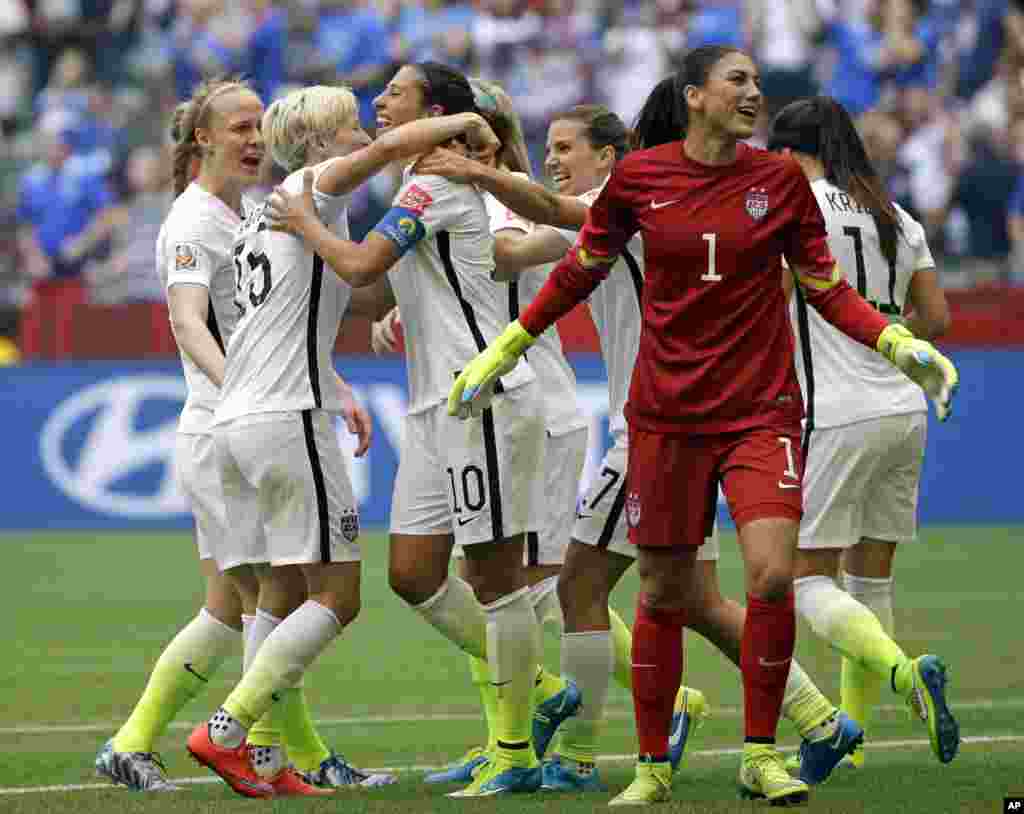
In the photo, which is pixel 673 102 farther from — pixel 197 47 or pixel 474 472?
pixel 197 47

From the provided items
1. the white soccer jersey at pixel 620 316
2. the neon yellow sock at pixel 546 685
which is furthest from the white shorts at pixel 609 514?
the neon yellow sock at pixel 546 685

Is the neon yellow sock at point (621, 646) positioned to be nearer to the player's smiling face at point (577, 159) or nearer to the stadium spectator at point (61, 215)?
the player's smiling face at point (577, 159)

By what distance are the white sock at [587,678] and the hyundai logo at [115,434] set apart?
918 centimetres

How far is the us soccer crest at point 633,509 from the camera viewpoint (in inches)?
250

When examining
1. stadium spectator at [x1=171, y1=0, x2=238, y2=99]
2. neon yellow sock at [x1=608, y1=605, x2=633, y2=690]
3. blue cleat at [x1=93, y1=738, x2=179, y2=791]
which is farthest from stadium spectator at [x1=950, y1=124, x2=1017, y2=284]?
blue cleat at [x1=93, y1=738, x2=179, y2=791]

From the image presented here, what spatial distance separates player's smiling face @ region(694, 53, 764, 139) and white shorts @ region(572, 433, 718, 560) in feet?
4.18

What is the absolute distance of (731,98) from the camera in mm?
6246

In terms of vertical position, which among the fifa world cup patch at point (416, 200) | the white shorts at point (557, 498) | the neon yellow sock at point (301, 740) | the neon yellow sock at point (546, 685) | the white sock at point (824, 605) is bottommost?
the neon yellow sock at point (301, 740)

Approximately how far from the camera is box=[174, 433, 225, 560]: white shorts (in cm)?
734

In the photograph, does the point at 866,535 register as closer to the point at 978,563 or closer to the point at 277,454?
the point at 277,454

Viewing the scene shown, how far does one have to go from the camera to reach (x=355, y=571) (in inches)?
271

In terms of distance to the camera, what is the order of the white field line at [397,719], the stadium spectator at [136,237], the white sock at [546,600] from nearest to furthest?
the white sock at [546,600]
the white field line at [397,719]
the stadium spectator at [136,237]

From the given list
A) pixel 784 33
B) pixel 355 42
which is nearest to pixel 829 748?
pixel 784 33

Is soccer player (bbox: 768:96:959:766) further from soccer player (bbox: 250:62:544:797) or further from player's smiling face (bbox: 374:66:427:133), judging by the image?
player's smiling face (bbox: 374:66:427:133)
